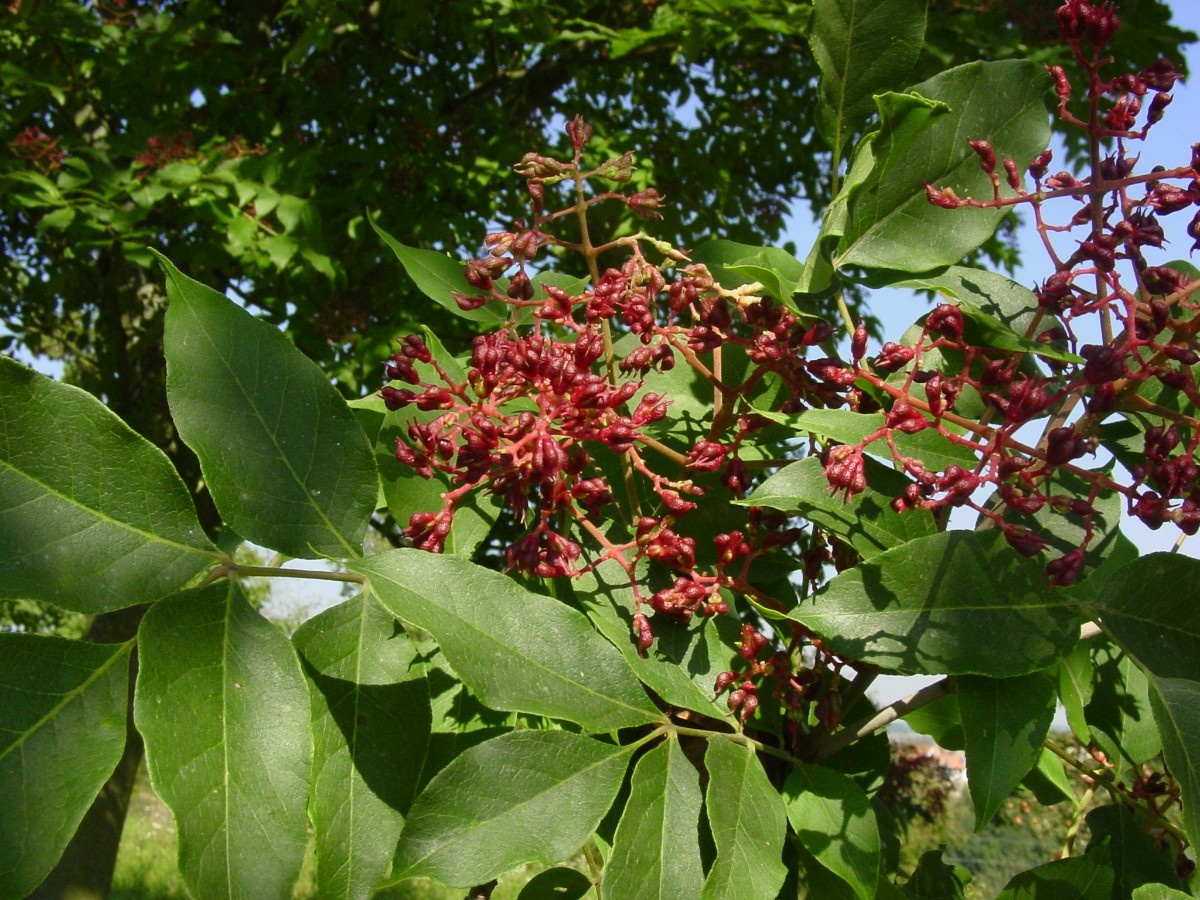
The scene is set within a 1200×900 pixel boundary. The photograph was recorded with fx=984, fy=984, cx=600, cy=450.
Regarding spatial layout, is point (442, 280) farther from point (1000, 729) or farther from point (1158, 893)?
point (1158, 893)

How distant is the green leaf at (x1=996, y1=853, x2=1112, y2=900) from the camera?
822mm

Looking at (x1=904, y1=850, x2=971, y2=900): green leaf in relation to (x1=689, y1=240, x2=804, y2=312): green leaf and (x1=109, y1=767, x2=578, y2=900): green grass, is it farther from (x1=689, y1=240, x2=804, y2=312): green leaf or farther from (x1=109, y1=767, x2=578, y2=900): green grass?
(x1=109, y1=767, x2=578, y2=900): green grass

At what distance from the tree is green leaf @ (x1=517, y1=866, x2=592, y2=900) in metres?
0.16

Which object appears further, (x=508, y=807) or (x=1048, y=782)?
(x=1048, y=782)

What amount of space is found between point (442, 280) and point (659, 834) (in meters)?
0.53

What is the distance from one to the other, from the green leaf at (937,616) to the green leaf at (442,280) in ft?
1.36

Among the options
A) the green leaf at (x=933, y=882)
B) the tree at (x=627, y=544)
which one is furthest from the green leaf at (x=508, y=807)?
the green leaf at (x=933, y=882)

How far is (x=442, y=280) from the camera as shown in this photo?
92 cm

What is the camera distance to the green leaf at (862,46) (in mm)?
787

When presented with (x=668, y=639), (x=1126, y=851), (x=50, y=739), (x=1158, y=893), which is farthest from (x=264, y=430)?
(x=1126, y=851)

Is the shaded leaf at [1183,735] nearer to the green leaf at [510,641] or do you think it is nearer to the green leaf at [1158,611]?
the green leaf at [1158,611]

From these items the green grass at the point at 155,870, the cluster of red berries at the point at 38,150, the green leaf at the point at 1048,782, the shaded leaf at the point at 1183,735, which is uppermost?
the shaded leaf at the point at 1183,735

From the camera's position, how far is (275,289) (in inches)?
150

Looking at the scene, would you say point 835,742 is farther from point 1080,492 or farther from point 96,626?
point 96,626
